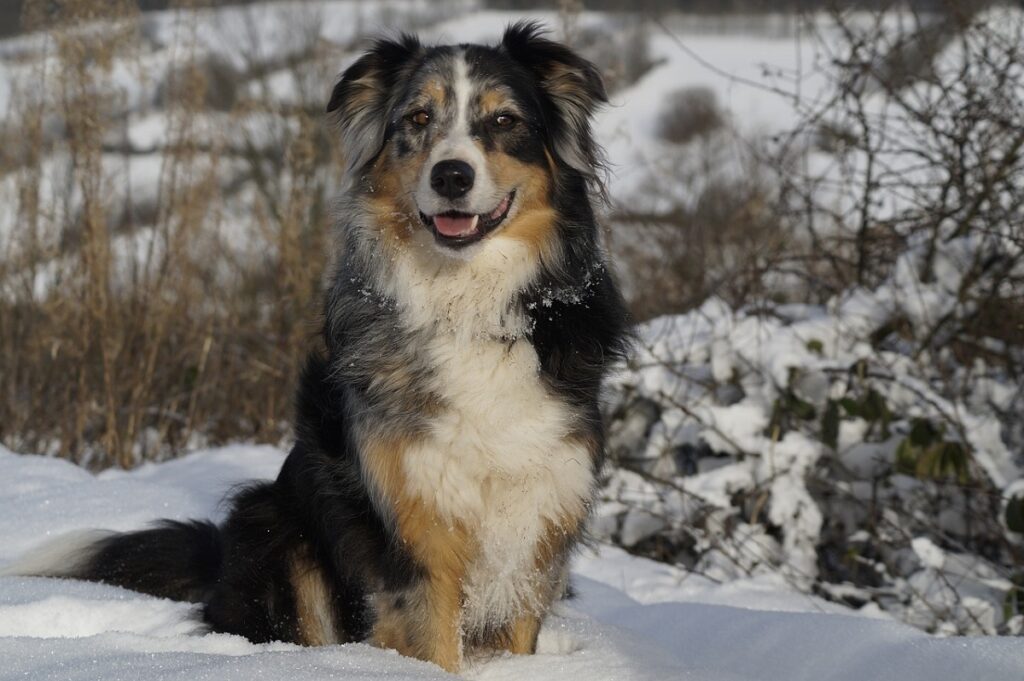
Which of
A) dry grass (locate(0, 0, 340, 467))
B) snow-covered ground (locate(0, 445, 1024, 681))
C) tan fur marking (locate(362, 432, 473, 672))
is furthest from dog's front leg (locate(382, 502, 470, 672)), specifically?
dry grass (locate(0, 0, 340, 467))

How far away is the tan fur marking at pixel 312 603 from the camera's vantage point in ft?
11.3

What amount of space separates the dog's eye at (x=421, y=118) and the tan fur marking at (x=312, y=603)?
1463 mm

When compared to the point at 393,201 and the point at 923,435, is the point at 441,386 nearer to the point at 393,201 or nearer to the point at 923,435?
the point at 393,201

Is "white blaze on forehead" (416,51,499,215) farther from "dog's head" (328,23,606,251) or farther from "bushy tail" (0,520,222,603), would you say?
"bushy tail" (0,520,222,603)

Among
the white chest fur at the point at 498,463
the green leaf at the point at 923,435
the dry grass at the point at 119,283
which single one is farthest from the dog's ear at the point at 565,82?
the dry grass at the point at 119,283

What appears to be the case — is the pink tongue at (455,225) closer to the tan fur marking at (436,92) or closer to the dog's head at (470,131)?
the dog's head at (470,131)

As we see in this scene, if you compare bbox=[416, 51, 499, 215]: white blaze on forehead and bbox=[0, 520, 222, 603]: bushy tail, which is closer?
bbox=[416, 51, 499, 215]: white blaze on forehead

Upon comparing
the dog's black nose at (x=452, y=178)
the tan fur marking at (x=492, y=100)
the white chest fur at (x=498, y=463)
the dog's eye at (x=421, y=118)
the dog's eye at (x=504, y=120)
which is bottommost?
the white chest fur at (x=498, y=463)

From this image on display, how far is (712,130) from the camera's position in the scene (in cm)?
1535

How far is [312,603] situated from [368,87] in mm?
1779

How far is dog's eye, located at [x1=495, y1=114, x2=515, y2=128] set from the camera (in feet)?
11.2

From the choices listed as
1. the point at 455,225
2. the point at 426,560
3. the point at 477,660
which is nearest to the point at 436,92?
the point at 455,225

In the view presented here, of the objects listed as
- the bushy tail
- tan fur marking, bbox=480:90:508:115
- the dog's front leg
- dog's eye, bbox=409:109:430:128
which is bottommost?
the bushy tail

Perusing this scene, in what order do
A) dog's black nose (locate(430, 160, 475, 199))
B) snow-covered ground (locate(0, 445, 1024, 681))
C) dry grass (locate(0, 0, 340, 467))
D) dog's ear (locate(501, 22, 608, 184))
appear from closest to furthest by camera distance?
snow-covered ground (locate(0, 445, 1024, 681)), dog's black nose (locate(430, 160, 475, 199)), dog's ear (locate(501, 22, 608, 184)), dry grass (locate(0, 0, 340, 467))
